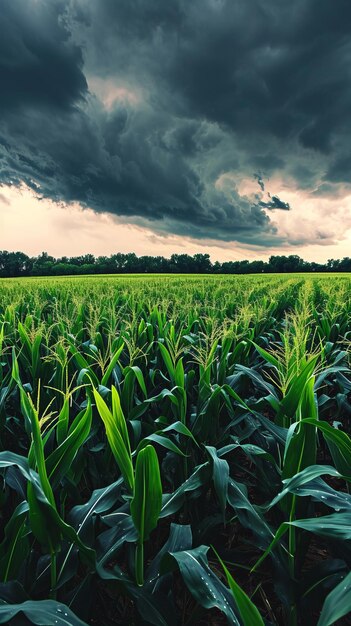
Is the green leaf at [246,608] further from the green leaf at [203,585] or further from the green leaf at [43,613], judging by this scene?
the green leaf at [43,613]

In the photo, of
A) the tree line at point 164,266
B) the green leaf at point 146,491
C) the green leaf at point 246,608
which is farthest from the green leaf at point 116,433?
the tree line at point 164,266

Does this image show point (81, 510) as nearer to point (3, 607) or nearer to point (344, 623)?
point (3, 607)

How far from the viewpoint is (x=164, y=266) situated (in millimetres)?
77250

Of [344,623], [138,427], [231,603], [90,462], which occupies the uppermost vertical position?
[138,427]

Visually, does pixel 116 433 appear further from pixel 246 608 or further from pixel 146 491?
pixel 246 608

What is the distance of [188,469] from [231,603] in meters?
1.08

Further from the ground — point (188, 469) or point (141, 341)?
point (141, 341)

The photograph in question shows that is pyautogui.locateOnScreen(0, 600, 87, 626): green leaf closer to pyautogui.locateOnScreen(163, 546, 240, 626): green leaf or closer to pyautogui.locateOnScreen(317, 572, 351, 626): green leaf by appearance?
pyautogui.locateOnScreen(163, 546, 240, 626): green leaf

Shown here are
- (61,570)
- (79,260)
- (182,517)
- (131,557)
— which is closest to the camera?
(61,570)

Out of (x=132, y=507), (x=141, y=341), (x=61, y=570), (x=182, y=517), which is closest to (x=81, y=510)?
(x=61, y=570)

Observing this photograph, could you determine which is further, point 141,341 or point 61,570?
point 141,341

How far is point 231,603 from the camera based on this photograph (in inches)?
47.1

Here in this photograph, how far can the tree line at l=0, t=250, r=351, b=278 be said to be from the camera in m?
74.7

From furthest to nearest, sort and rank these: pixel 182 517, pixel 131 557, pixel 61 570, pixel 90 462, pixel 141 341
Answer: pixel 141 341 < pixel 90 462 < pixel 182 517 < pixel 131 557 < pixel 61 570
